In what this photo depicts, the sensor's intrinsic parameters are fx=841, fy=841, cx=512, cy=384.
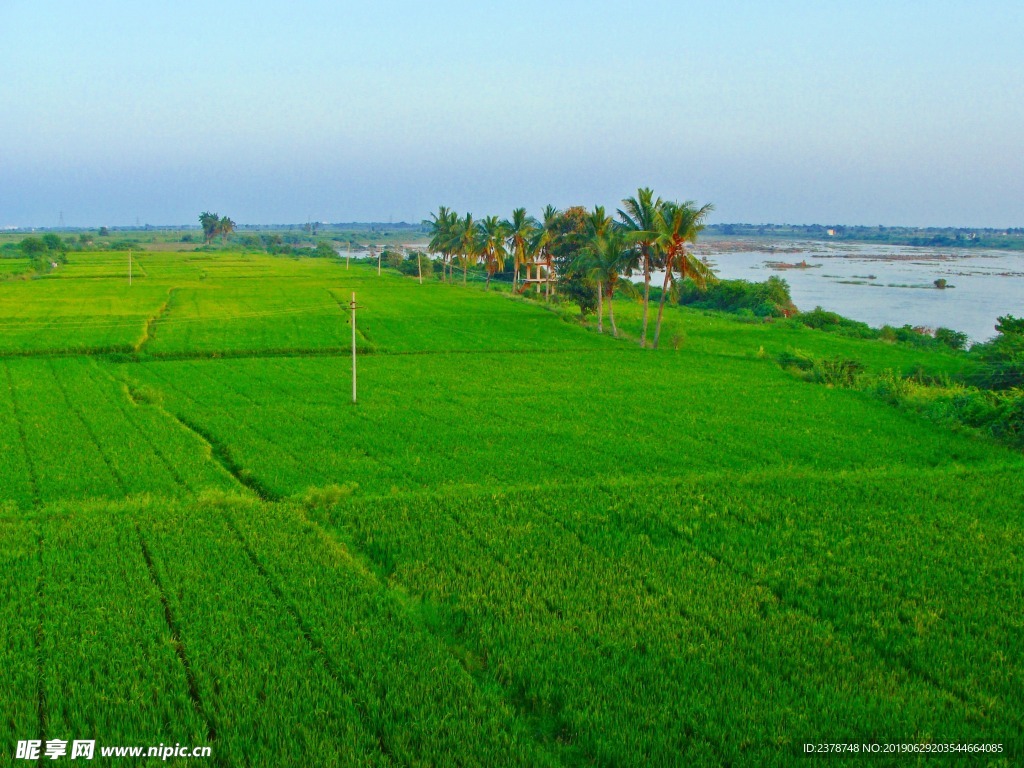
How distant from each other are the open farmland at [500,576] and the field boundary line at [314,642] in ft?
0.13

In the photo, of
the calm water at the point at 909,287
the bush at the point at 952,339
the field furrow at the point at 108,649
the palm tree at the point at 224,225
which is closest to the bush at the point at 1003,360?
the bush at the point at 952,339

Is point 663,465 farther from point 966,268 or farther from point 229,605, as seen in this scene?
point 966,268

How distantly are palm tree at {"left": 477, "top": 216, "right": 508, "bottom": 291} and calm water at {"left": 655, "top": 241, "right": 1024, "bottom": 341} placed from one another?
82.1ft

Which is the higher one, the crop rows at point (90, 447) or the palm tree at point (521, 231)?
the palm tree at point (521, 231)

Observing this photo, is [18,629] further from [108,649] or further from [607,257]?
[607,257]

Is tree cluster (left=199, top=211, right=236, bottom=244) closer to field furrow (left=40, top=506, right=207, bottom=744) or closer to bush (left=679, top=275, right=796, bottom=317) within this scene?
bush (left=679, top=275, right=796, bottom=317)

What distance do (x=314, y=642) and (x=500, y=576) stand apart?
2621 mm

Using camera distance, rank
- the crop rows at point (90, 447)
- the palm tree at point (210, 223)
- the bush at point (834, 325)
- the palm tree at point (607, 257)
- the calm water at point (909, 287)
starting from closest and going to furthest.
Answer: the crop rows at point (90, 447) < the palm tree at point (607, 257) < the bush at point (834, 325) < the calm water at point (909, 287) < the palm tree at point (210, 223)

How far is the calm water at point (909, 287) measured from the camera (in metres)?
60.9

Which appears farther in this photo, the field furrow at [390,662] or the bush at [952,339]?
the bush at [952,339]

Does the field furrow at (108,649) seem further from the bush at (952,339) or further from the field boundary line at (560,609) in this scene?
the bush at (952,339)

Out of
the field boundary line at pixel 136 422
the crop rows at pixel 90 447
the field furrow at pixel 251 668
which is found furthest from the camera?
the field boundary line at pixel 136 422

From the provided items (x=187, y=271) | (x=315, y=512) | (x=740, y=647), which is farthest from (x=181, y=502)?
(x=187, y=271)

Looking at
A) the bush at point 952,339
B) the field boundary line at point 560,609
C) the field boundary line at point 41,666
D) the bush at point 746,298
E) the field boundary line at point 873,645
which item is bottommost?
the field boundary line at point 41,666
